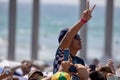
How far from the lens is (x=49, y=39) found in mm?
59281

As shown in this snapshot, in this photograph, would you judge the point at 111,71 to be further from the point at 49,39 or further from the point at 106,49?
the point at 49,39

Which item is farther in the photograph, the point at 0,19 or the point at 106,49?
the point at 0,19

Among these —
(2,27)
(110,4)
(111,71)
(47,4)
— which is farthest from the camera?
(47,4)

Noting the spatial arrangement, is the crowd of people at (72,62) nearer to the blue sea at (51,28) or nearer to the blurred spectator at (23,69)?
the blurred spectator at (23,69)

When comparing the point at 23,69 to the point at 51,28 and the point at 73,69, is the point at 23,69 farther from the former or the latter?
the point at 51,28

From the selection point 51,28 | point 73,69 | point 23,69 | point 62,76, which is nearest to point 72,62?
point 73,69

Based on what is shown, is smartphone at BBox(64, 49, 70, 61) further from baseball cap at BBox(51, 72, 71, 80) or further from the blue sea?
the blue sea

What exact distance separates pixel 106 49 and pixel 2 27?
30.4 metres

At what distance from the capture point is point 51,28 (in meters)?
62.7

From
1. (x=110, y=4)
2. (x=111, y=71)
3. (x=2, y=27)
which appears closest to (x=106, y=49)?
(x=110, y=4)

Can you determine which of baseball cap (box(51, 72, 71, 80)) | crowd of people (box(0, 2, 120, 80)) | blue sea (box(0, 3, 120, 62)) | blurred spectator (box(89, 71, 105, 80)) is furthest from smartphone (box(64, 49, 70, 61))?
blue sea (box(0, 3, 120, 62))

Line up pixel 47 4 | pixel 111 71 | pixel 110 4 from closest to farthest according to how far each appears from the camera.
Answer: pixel 111 71 < pixel 110 4 < pixel 47 4

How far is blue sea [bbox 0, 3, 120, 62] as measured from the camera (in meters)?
53.0

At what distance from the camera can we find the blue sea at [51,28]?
53000 mm
